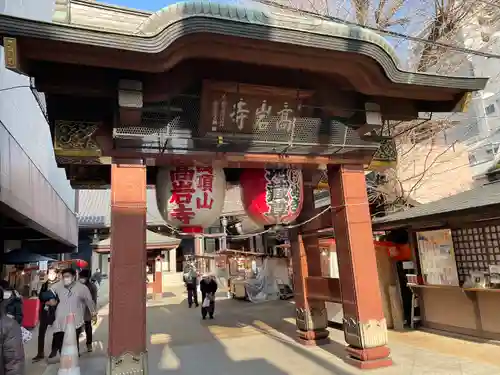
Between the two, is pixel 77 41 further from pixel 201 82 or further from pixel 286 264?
pixel 286 264

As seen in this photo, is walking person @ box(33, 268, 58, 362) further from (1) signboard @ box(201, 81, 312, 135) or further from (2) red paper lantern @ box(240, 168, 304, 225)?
(1) signboard @ box(201, 81, 312, 135)

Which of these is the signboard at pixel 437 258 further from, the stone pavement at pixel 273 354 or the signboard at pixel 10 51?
the signboard at pixel 10 51

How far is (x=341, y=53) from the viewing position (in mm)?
5074

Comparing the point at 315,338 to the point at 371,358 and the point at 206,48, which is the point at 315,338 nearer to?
the point at 371,358

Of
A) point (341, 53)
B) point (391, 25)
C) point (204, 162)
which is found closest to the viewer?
point (341, 53)

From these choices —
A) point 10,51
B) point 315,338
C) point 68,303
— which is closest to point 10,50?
point 10,51

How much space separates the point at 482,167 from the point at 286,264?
12.0 meters

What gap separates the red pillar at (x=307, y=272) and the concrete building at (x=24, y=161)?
5307 mm

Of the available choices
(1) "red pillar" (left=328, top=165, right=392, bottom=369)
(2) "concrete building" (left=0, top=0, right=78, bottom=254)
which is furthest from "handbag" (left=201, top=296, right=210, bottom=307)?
(1) "red pillar" (left=328, top=165, right=392, bottom=369)

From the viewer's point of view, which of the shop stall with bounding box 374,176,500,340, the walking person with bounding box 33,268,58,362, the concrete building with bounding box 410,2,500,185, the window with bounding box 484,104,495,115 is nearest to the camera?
the shop stall with bounding box 374,176,500,340

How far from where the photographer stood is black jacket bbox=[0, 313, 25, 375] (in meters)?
3.86

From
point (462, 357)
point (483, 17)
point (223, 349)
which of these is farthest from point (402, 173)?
point (223, 349)

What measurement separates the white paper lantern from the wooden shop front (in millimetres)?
192

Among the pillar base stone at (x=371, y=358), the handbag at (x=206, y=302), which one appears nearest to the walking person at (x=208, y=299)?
the handbag at (x=206, y=302)
